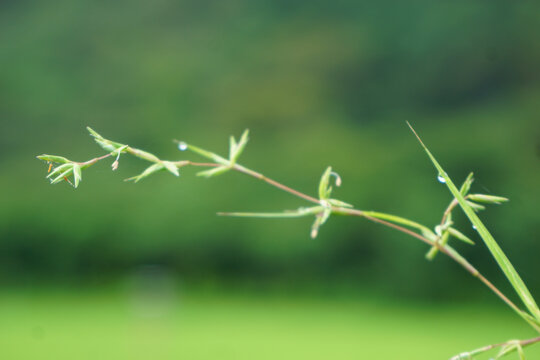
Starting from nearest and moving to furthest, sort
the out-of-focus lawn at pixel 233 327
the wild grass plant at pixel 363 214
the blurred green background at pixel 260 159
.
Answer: the wild grass plant at pixel 363 214, the out-of-focus lawn at pixel 233 327, the blurred green background at pixel 260 159

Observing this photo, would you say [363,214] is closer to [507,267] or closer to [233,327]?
[507,267]

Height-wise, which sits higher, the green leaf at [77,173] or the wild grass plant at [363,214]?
the green leaf at [77,173]

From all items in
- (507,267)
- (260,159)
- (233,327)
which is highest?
(260,159)

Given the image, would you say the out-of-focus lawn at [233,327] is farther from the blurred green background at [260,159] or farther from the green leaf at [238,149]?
the green leaf at [238,149]

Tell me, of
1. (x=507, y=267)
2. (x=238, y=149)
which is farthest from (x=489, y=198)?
(x=238, y=149)

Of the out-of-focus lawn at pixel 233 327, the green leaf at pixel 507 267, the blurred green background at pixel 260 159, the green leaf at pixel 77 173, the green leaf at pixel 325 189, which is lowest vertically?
the green leaf at pixel 507 267

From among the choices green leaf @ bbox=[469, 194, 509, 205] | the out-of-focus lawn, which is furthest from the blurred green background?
green leaf @ bbox=[469, 194, 509, 205]

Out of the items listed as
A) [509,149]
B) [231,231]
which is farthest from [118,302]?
[509,149]

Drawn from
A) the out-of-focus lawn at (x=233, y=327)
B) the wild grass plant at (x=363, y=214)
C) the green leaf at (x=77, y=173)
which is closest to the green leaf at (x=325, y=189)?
the wild grass plant at (x=363, y=214)
